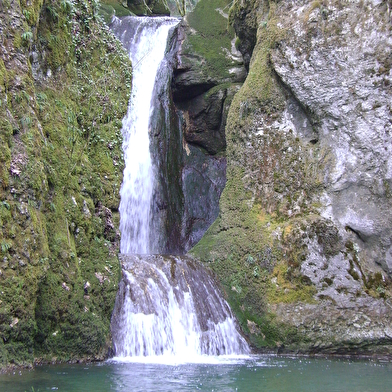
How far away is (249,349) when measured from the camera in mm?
9922

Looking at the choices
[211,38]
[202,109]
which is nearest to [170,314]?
[202,109]

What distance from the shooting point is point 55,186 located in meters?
8.47

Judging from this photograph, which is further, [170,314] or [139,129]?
[139,129]

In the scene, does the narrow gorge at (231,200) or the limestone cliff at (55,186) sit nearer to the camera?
the limestone cliff at (55,186)

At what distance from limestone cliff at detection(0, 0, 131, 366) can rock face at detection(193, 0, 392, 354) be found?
3.24m

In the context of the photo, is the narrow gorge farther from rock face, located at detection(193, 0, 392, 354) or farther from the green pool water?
the green pool water

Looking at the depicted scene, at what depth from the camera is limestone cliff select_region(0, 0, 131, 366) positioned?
691cm

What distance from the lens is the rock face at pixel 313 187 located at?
10125 mm

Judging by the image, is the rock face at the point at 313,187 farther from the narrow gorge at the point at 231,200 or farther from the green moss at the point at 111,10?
the green moss at the point at 111,10

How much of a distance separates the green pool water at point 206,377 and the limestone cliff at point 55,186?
650 millimetres

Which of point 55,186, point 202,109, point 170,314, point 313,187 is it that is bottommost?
point 170,314

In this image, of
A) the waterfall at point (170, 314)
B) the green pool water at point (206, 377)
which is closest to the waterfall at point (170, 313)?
the waterfall at point (170, 314)

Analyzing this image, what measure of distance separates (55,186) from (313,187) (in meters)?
6.10

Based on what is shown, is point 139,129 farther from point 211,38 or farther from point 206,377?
point 206,377
